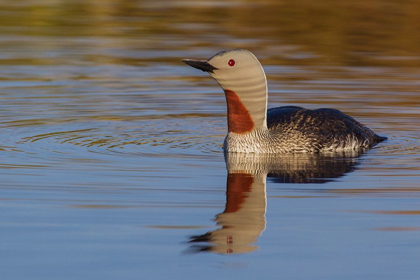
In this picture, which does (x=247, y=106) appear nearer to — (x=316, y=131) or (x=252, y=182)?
(x=316, y=131)

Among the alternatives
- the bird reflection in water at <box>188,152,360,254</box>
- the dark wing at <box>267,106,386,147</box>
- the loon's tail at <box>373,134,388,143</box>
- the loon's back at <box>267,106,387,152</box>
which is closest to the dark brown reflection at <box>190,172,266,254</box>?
the bird reflection in water at <box>188,152,360,254</box>

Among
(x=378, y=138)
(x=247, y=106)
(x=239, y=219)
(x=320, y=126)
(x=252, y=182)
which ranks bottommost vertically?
(x=239, y=219)

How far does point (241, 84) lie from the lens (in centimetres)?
867

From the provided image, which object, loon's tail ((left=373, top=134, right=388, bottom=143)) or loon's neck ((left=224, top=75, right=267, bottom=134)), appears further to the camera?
loon's tail ((left=373, top=134, right=388, bottom=143))

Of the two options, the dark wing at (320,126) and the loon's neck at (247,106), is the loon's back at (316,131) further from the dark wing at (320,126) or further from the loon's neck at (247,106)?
the loon's neck at (247,106)

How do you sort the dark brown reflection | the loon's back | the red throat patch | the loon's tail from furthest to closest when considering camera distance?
the loon's tail → the loon's back → the red throat patch → the dark brown reflection

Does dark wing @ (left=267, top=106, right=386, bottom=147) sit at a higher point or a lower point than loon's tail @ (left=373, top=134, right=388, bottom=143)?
higher

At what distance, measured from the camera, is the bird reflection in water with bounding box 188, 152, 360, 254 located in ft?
18.8

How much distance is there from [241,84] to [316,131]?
99 cm

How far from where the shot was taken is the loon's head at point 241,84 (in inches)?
335

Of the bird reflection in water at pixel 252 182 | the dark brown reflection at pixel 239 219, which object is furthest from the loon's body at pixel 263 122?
the dark brown reflection at pixel 239 219

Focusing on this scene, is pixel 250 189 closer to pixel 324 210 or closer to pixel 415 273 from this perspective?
→ pixel 324 210

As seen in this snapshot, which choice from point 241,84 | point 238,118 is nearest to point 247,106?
point 238,118

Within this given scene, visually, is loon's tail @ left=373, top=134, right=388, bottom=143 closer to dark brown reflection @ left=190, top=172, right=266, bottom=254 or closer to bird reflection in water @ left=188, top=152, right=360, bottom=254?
bird reflection in water @ left=188, top=152, right=360, bottom=254
